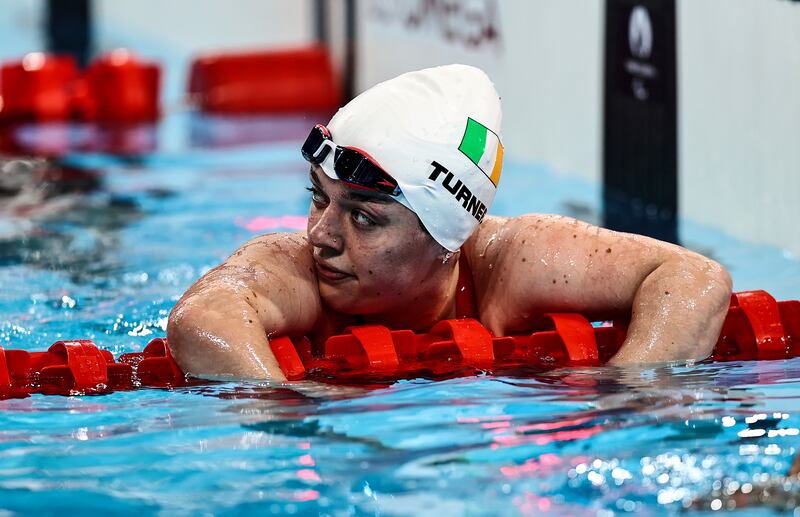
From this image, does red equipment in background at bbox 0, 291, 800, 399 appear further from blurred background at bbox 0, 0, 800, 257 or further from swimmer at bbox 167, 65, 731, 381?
blurred background at bbox 0, 0, 800, 257

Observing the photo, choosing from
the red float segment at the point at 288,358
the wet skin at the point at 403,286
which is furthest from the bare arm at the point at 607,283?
the red float segment at the point at 288,358

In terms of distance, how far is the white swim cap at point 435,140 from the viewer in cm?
344

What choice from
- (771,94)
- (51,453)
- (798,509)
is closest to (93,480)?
(51,453)

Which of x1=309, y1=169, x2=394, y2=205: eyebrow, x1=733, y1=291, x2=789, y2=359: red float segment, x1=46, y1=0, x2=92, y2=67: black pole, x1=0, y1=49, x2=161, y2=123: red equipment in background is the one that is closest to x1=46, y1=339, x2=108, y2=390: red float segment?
x1=309, y1=169, x2=394, y2=205: eyebrow

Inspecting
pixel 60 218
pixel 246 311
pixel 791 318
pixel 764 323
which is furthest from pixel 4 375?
pixel 60 218

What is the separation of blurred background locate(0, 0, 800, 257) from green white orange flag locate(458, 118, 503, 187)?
232cm

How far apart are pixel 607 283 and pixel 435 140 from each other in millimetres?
619

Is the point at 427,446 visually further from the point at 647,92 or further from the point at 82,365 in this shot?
the point at 647,92

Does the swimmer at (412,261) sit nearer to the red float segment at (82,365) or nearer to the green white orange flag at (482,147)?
the green white orange flag at (482,147)

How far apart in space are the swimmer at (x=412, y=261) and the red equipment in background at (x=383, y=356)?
0.09 meters

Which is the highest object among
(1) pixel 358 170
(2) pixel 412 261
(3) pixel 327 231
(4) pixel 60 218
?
(1) pixel 358 170

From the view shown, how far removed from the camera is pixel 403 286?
3.54m

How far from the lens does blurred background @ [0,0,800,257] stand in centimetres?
575

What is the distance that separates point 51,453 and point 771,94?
3.85 m
